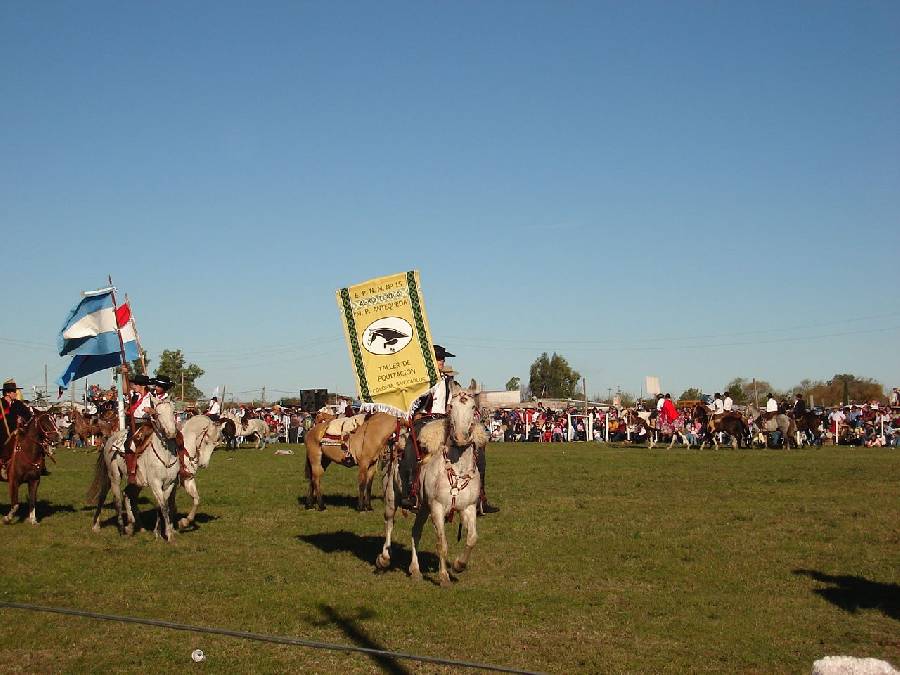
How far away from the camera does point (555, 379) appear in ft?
508

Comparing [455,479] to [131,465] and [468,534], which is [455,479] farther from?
[131,465]

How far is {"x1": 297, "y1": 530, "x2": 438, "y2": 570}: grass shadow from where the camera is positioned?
47.7 ft

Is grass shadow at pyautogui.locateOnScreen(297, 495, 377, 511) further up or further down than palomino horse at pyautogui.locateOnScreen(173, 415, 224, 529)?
further down

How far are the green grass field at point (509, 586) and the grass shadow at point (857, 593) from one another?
0.04 metres

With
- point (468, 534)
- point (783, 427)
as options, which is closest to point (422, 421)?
point (468, 534)

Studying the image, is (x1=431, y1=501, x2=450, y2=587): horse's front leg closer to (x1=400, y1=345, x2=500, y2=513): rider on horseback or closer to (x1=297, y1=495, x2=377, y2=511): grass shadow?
(x1=400, y1=345, x2=500, y2=513): rider on horseback

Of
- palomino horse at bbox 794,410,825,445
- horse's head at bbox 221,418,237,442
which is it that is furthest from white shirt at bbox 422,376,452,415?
palomino horse at bbox 794,410,825,445

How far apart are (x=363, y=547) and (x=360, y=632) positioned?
19.6ft

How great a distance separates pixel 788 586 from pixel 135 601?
8.18 m

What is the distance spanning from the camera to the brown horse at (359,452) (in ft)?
69.8

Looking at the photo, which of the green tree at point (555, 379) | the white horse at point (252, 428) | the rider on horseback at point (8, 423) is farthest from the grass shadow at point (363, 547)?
the green tree at point (555, 379)

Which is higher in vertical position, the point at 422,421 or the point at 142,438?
the point at 422,421

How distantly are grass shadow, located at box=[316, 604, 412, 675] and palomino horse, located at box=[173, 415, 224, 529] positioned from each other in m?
7.49

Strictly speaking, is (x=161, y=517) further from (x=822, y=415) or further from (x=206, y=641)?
(x=822, y=415)
